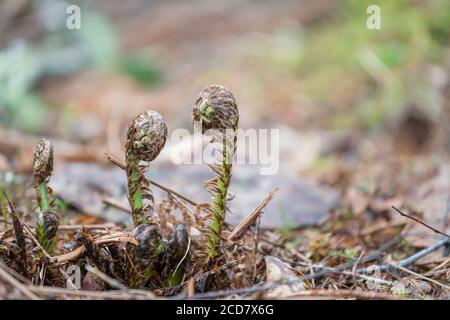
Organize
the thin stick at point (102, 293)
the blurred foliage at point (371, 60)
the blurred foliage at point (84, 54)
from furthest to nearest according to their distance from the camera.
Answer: the blurred foliage at point (84, 54) < the blurred foliage at point (371, 60) < the thin stick at point (102, 293)

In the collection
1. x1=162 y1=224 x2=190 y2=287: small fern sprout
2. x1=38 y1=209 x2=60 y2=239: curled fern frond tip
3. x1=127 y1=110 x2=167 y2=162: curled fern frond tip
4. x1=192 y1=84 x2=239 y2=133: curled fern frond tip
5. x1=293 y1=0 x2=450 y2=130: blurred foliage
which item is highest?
x1=293 y1=0 x2=450 y2=130: blurred foliage

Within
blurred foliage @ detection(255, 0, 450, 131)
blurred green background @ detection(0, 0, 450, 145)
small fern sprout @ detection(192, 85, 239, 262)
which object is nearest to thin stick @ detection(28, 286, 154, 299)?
small fern sprout @ detection(192, 85, 239, 262)

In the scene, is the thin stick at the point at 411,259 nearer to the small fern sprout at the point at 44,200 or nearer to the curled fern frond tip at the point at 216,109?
the curled fern frond tip at the point at 216,109

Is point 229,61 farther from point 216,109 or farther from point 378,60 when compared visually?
point 216,109

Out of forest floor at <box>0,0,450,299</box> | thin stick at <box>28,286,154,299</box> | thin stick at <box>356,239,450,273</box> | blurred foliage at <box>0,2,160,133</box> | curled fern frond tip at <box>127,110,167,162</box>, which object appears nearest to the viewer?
thin stick at <box>28,286,154,299</box>

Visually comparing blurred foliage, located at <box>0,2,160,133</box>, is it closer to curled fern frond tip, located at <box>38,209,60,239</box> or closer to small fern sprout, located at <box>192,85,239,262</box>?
curled fern frond tip, located at <box>38,209,60,239</box>

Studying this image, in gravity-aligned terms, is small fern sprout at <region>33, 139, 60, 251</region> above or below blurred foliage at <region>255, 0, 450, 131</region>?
below

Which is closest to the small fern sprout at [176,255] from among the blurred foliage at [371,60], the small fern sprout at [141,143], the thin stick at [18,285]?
the small fern sprout at [141,143]
